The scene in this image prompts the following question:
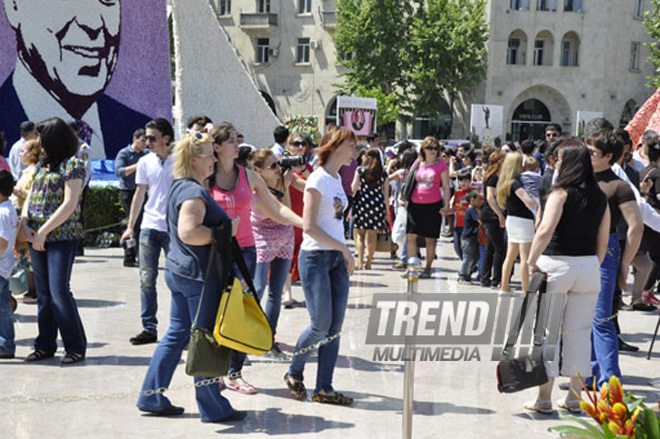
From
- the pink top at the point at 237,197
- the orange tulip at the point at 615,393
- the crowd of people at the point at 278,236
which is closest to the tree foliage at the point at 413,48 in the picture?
the crowd of people at the point at 278,236

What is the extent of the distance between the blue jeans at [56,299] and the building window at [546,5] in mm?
44846

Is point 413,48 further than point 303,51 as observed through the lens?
No

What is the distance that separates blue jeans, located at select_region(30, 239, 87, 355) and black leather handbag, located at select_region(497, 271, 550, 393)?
3475mm

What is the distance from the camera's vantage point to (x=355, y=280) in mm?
11766

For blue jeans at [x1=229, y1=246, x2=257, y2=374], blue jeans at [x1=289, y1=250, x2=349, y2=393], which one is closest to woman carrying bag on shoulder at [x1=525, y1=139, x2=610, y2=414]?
blue jeans at [x1=289, y1=250, x2=349, y2=393]

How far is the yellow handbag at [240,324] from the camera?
515cm

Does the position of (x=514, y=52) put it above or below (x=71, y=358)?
above

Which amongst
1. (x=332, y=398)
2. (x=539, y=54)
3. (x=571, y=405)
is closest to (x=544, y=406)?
(x=571, y=405)

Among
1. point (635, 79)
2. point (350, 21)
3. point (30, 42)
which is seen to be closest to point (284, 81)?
point (350, 21)

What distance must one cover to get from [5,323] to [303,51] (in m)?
45.3

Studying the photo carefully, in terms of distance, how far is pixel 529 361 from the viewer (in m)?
5.61

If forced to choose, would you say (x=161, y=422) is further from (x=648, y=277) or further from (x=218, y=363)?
(x=648, y=277)

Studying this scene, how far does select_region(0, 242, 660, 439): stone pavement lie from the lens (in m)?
5.45

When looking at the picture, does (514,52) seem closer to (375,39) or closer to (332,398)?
(375,39)
